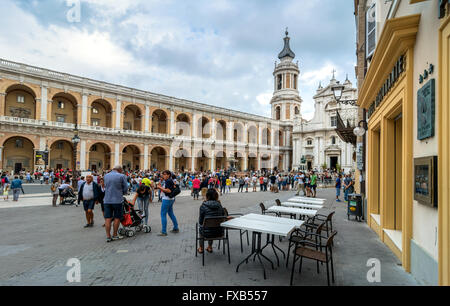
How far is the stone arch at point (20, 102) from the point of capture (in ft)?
94.7

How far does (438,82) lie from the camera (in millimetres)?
3412

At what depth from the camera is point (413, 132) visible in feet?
14.5

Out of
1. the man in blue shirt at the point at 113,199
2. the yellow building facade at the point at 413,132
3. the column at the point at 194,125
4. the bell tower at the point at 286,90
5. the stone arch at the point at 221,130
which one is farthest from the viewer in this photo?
the bell tower at the point at 286,90

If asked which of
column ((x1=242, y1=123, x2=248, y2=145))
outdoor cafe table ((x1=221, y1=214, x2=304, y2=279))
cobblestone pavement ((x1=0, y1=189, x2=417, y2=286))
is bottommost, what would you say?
cobblestone pavement ((x1=0, y1=189, x2=417, y2=286))

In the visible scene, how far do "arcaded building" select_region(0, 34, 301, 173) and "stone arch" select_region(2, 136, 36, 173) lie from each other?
0.28 ft

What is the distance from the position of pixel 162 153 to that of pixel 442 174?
129 feet

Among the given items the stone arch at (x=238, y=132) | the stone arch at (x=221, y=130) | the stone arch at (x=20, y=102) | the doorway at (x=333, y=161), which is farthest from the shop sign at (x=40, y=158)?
the doorway at (x=333, y=161)

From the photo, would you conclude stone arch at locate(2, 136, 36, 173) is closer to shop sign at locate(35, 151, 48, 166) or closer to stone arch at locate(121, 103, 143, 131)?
shop sign at locate(35, 151, 48, 166)

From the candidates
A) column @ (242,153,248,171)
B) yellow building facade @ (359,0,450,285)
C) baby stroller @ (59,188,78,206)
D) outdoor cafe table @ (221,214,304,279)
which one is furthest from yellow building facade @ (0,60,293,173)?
yellow building facade @ (359,0,450,285)

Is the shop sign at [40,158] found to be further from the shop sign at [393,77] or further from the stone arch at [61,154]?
the shop sign at [393,77]

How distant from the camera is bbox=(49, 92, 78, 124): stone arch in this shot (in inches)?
1257

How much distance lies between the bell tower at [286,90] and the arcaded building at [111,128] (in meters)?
5.27

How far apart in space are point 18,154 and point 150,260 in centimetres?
3269

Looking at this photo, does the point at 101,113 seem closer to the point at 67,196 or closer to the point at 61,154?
the point at 61,154
